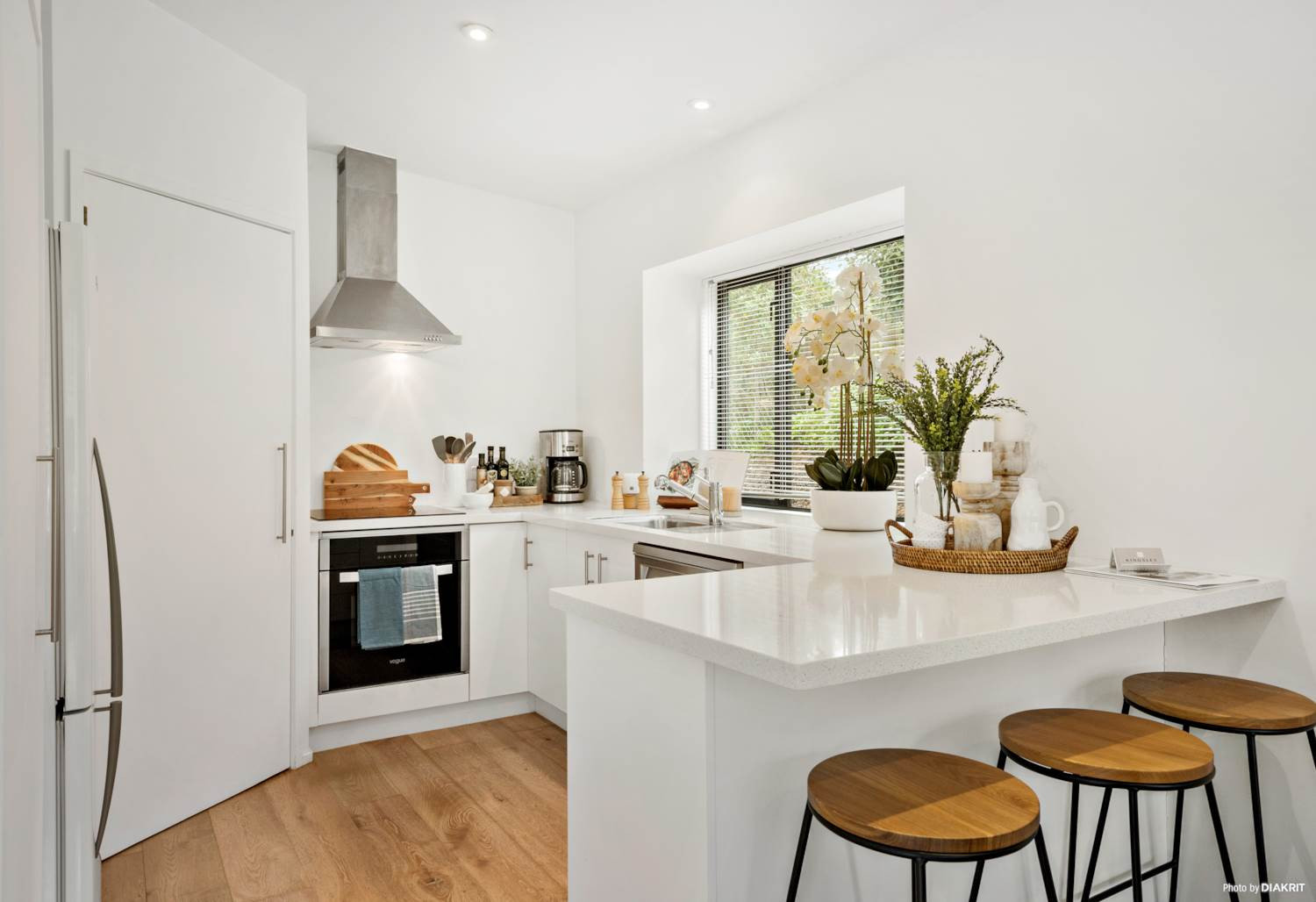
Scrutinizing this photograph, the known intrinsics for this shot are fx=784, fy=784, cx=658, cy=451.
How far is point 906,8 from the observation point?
243cm

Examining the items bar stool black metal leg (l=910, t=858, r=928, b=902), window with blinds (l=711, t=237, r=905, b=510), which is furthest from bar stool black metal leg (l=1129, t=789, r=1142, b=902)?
window with blinds (l=711, t=237, r=905, b=510)

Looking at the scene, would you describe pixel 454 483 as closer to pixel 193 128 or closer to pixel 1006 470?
pixel 193 128

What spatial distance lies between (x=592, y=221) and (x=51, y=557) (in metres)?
3.49

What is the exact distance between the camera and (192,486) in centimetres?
258

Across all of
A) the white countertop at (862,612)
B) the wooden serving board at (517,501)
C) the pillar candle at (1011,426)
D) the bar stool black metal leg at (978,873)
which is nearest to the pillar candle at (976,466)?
the pillar candle at (1011,426)

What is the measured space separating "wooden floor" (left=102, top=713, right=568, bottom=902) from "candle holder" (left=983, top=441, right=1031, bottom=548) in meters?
1.53

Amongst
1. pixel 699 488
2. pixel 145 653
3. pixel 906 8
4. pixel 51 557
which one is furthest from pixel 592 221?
pixel 51 557

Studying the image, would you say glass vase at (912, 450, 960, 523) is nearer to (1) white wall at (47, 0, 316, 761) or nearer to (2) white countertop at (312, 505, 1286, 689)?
(2) white countertop at (312, 505, 1286, 689)

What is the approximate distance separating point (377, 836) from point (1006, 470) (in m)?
2.14

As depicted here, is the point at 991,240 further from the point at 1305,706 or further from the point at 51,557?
the point at 51,557

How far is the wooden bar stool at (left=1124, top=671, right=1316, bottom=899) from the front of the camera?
1.45 meters

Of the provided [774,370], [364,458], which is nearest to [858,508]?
[774,370]

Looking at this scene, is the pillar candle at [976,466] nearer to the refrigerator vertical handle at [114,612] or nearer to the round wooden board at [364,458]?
the refrigerator vertical handle at [114,612]

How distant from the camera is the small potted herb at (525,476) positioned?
4.18 meters
